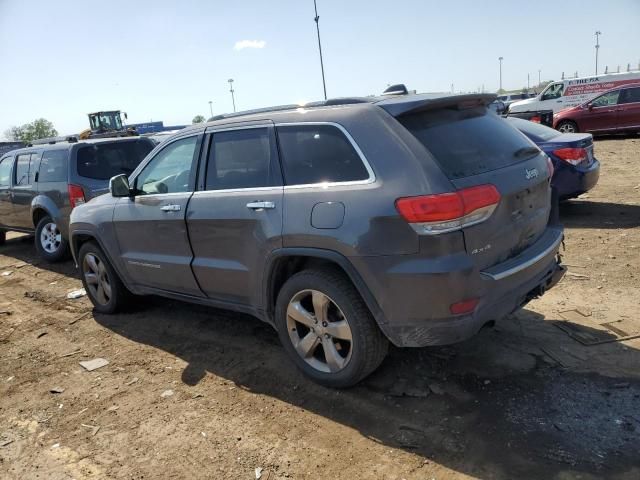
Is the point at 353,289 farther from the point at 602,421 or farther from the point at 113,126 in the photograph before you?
the point at 113,126

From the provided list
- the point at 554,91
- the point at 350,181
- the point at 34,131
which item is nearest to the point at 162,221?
the point at 350,181

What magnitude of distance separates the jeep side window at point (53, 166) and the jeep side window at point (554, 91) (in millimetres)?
21664

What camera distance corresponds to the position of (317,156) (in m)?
3.39

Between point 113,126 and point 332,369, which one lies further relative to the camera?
point 113,126

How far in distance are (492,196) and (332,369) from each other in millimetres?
1523

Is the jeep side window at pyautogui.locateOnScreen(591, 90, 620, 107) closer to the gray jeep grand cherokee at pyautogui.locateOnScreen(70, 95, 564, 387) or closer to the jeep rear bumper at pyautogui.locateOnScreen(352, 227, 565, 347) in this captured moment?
the gray jeep grand cherokee at pyautogui.locateOnScreen(70, 95, 564, 387)

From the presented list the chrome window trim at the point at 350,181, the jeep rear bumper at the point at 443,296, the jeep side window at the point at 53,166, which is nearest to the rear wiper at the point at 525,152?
the jeep rear bumper at the point at 443,296

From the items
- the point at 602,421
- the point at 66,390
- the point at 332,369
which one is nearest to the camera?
the point at 602,421

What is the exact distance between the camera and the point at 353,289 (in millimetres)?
3242

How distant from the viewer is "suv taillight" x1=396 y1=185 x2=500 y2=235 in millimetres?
2816

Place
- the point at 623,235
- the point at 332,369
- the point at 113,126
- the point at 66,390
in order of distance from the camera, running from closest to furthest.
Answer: the point at 332,369 < the point at 66,390 < the point at 623,235 < the point at 113,126

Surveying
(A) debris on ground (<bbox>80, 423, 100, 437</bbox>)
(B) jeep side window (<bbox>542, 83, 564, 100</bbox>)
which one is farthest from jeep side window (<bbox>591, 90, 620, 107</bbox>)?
(A) debris on ground (<bbox>80, 423, 100, 437</bbox>)

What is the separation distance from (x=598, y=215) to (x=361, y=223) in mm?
5712

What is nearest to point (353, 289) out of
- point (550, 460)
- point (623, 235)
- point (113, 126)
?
point (550, 460)
